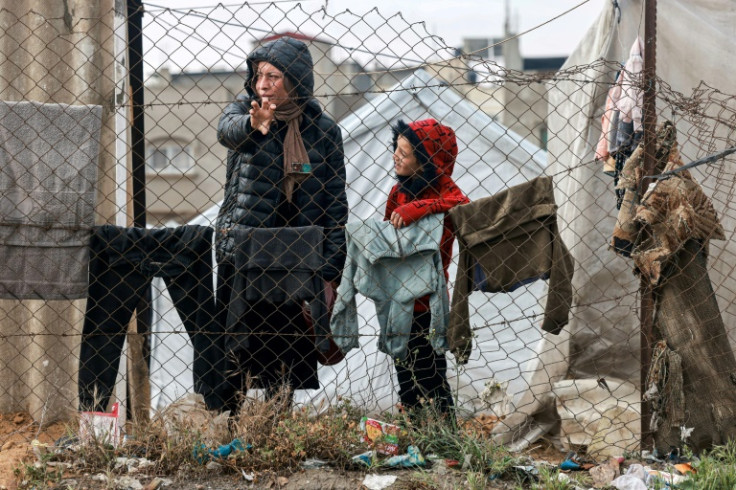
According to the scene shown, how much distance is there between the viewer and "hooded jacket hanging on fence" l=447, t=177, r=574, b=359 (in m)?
4.05

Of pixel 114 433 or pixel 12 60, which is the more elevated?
pixel 12 60

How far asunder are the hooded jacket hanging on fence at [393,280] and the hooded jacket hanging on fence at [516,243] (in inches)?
4.8

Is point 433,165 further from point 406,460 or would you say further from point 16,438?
point 16,438

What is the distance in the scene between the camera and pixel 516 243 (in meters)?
4.10

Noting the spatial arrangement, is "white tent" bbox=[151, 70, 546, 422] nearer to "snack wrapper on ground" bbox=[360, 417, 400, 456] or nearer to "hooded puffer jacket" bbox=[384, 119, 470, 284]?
"hooded puffer jacket" bbox=[384, 119, 470, 284]

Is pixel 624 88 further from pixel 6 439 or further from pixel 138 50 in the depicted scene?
pixel 6 439

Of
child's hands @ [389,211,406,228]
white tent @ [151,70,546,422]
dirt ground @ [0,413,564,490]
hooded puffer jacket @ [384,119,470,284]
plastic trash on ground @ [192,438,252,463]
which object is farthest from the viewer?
white tent @ [151,70,546,422]

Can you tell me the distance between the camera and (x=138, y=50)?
15.6 feet

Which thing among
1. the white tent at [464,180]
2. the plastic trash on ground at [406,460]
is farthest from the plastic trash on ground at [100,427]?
the white tent at [464,180]

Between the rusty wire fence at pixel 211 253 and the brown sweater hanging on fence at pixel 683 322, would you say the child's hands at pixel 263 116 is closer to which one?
the rusty wire fence at pixel 211 253

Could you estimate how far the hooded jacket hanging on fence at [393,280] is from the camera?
4078 mm

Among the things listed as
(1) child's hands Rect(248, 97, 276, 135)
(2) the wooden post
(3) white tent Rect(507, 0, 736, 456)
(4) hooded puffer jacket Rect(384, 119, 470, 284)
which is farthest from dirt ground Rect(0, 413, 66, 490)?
(2) the wooden post

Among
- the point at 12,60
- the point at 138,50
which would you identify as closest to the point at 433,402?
the point at 138,50

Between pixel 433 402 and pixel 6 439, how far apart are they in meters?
2.15
